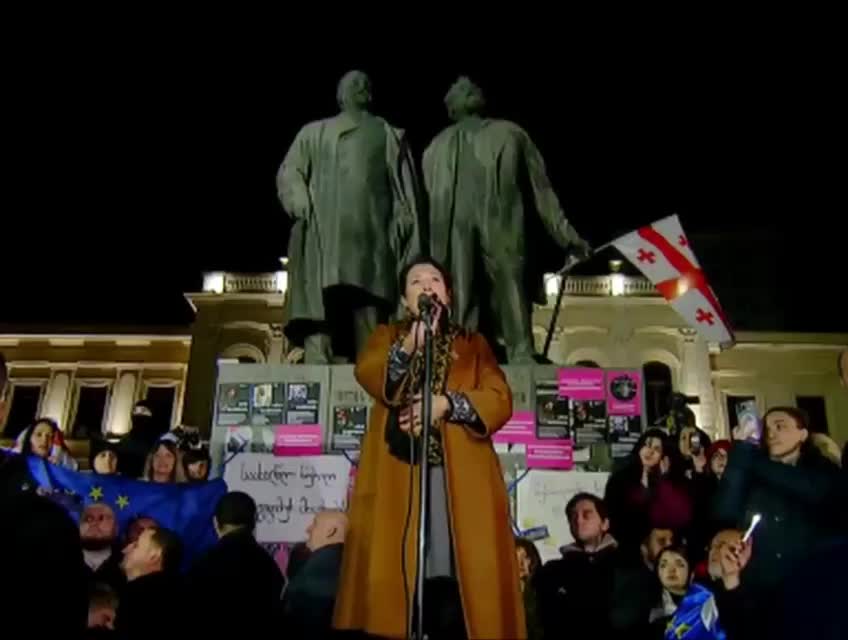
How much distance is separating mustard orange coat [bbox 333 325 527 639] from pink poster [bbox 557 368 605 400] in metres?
3.80

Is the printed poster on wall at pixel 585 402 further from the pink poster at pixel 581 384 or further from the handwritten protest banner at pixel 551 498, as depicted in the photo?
the handwritten protest banner at pixel 551 498

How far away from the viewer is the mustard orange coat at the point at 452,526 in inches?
168

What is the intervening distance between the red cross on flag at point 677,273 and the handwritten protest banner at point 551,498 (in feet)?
10.3

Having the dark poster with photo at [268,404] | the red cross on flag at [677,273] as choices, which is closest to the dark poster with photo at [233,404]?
the dark poster with photo at [268,404]

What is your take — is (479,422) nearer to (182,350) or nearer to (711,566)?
(711,566)

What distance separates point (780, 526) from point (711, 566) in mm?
550

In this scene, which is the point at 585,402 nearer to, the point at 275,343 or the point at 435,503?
the point at 435,503

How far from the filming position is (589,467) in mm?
8367

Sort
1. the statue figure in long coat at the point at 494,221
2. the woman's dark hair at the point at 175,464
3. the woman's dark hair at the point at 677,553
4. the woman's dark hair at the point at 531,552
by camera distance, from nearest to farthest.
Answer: the woman's dark hair at the point at 531,552
the woman's dark hair at the point at 677,553
the woman's dark hair at the point at 175,464
the statue figure in long coat at the point at 494,221

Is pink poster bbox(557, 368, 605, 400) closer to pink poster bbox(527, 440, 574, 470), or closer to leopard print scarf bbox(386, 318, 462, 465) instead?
pink poster bbox(527, 440, 574, 470)

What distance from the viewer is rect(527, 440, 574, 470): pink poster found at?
8.22 meters

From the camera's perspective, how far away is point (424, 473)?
4.25 metres

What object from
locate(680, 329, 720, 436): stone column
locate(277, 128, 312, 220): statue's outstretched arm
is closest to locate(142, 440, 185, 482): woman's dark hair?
locate(277, 128, 312, 220): statue's outstretched arm

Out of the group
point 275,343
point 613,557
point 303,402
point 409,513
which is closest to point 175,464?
point 303,402
